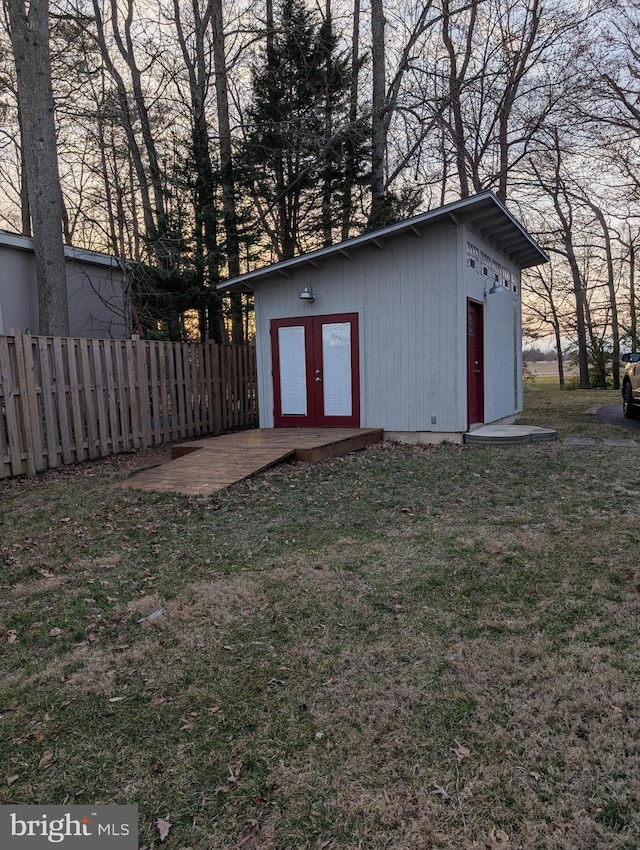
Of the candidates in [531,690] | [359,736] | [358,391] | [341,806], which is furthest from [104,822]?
[358,391]

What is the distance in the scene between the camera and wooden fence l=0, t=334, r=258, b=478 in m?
6.82

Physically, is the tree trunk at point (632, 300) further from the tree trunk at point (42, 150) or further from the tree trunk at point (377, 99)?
the tree trunk at point (42, 150)

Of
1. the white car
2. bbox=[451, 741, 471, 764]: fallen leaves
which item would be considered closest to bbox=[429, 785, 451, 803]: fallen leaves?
bbox=[451, 741, 471, 764]: fallen leaves

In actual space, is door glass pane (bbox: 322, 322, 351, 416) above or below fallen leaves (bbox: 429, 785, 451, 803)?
above

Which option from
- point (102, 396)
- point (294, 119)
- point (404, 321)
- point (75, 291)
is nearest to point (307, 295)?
point (404, 321)

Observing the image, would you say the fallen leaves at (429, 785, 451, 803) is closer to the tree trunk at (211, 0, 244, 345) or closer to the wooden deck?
the wooden deck

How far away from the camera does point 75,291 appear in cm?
1212

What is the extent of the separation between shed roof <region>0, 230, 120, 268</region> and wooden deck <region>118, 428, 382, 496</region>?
5.50m

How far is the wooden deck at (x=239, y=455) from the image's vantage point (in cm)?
611

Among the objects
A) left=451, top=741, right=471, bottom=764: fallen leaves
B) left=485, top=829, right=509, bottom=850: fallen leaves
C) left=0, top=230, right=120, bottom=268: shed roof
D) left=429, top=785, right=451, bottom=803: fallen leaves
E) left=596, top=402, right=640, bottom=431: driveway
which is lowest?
left=485, top=829, right=509, bottom=850: fallen leaves

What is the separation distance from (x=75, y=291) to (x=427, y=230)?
801 cm

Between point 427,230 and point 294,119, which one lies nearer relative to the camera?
point 427,230

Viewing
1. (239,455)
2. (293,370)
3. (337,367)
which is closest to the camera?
(239,455)

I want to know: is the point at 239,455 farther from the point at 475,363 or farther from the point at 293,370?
the point at 475,363
